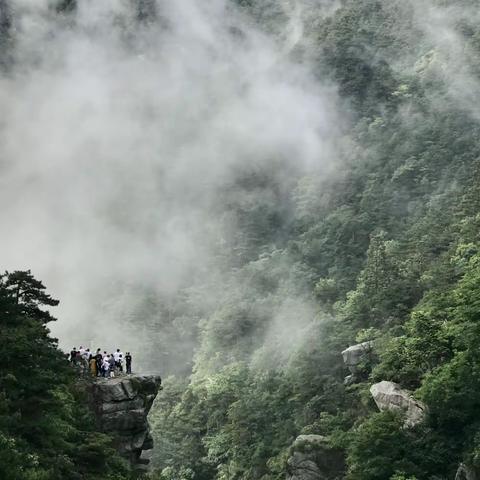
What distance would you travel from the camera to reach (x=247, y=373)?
89.0m

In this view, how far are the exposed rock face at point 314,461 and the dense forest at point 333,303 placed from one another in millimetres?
1192

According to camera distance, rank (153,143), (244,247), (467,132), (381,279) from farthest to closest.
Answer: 1. (153,143)
2. (244,247)
3. (467,132)
4. (381,279)

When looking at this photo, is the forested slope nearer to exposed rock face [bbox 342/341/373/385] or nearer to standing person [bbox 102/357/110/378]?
exposed rock face [bbox 342/341/373/385]

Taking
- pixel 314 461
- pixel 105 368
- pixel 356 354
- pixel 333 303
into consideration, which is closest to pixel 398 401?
pixel 314 461

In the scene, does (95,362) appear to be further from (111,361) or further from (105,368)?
(111,361)

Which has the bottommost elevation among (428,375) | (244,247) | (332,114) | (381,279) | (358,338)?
(428,375)

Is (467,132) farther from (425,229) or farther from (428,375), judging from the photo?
(428,375)

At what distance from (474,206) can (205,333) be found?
50.8 m

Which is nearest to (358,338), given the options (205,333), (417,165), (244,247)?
(417,165)

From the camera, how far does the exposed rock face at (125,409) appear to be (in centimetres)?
3400

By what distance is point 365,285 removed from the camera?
7875 cm

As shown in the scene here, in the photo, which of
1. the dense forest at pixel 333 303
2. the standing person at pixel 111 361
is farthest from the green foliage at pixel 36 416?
the standing person at pixel 111 361

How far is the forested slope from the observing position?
46.2m

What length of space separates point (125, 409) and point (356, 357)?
109ft
